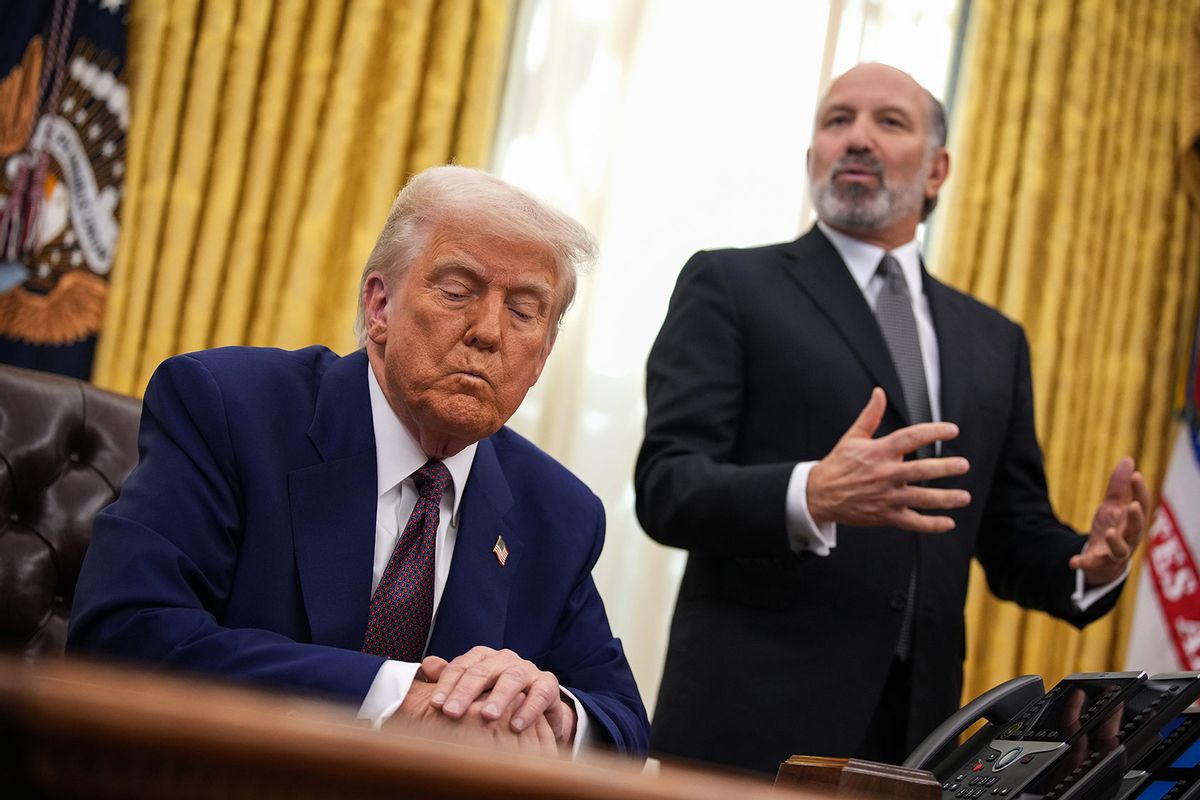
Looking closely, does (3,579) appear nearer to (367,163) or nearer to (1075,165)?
(367,163)

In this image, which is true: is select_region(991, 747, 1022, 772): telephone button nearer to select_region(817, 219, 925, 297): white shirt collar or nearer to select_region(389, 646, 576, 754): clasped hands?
select_region(389, 646, 576, 754): clasped hands

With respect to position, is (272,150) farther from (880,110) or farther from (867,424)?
(867,424)

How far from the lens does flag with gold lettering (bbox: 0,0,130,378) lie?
128 inches

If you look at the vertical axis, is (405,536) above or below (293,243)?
below

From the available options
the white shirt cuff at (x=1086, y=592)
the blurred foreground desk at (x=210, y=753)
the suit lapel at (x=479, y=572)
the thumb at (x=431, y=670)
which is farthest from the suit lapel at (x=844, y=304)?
the blurred foreground desk at (x=210, y=753)

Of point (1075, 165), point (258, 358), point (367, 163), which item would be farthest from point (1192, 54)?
point (258, 358)

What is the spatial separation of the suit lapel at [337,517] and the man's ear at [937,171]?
5.17ft

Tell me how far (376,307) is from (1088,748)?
108cm

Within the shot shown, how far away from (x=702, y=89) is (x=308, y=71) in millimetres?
1193

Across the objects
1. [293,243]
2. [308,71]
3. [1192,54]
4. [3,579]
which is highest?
[1192,54]

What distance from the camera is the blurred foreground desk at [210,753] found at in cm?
42

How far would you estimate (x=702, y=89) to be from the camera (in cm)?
396

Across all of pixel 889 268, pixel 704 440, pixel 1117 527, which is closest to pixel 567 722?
pixel 704 440

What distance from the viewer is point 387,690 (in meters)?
1.36
